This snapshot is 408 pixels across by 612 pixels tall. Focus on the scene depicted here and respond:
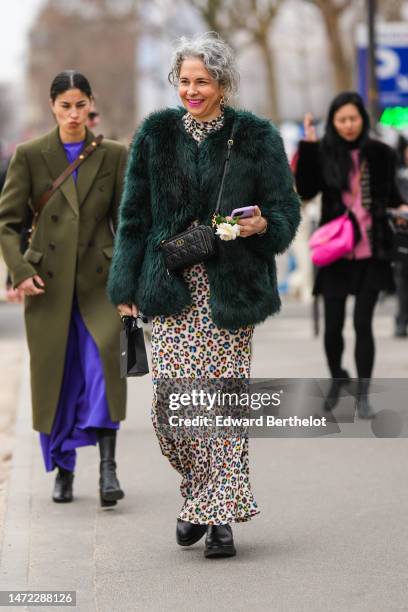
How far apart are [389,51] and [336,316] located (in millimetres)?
7937

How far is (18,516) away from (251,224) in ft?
6.28

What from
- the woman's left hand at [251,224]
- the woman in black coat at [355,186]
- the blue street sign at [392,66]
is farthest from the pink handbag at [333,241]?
the blue street sign at [392,66]

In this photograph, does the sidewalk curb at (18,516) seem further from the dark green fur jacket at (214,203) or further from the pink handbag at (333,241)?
the pink handbag at (333,241)

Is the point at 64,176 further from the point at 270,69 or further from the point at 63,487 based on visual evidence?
the point at 270,69

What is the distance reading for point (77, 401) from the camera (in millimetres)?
6941

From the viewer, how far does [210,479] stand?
5688mm

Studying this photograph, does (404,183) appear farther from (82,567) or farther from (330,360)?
(82,567)

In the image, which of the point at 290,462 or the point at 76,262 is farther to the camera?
the point at 290,462

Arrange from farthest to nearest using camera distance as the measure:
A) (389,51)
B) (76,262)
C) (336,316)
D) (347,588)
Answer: (389,51) → (336,316) → (76,262) → (347,588)

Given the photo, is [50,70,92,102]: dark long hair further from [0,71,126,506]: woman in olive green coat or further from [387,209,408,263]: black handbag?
[387,209,408,263]: black handbag

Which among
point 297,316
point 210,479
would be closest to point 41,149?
point 210,479

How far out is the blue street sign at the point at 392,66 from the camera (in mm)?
15938

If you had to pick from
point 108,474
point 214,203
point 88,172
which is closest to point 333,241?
point 88,172

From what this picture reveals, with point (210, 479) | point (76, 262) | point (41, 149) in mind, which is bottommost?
point (210, 479)
